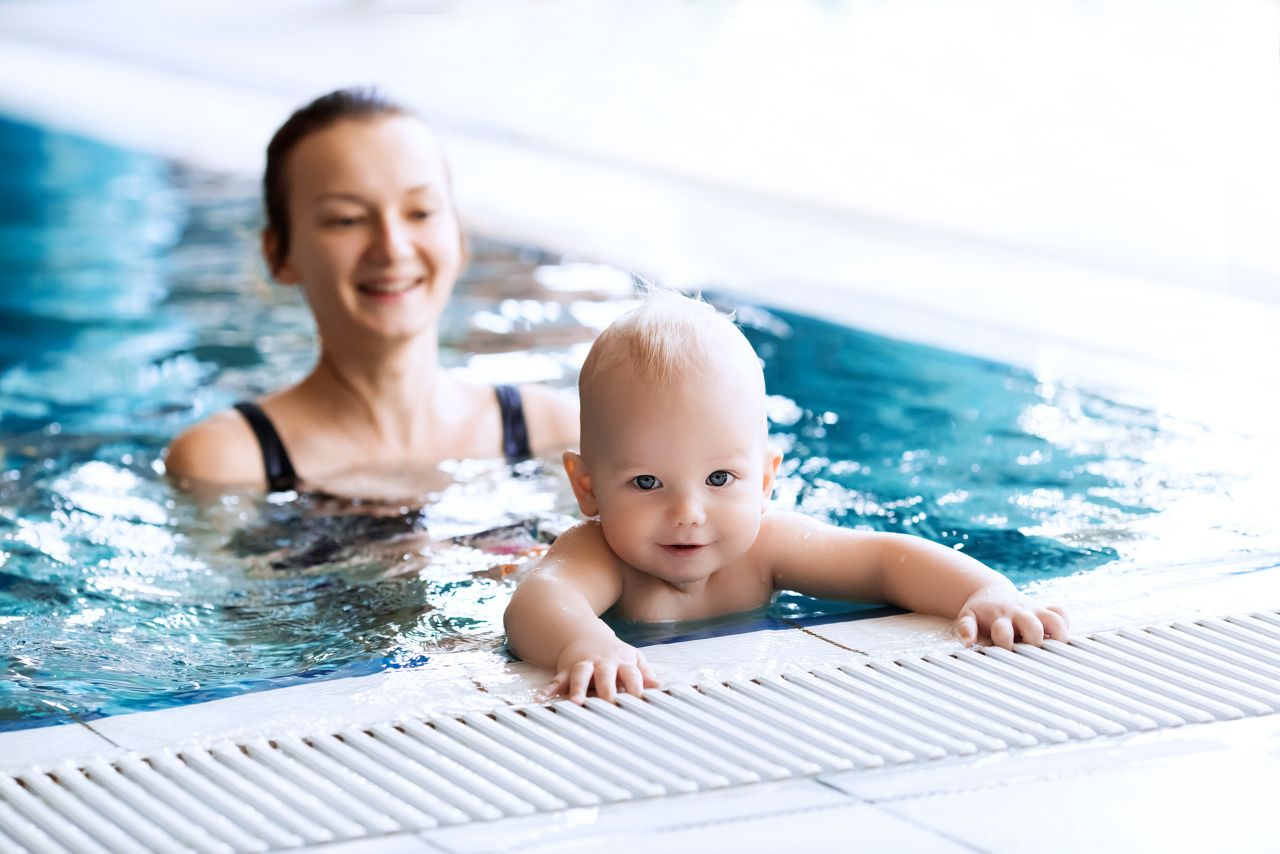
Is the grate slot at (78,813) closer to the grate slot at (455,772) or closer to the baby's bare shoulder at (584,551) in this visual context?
the grate slot at (455,772)

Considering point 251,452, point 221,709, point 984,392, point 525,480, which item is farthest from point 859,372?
point 221,709

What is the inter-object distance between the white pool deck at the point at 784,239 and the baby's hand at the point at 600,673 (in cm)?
7

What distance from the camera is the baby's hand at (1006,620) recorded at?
2666 mm

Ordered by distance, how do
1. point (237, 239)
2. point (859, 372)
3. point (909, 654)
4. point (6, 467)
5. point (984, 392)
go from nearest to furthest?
point (909, 654) < point (6, 467) < point (984, 392) < point (859, 372) < point (237, 239)

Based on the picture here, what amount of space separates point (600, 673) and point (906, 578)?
64 cm

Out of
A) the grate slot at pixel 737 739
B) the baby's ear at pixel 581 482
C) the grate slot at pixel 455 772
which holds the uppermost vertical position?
the baby's ear at pixel 581 482

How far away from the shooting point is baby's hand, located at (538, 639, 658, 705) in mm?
2471

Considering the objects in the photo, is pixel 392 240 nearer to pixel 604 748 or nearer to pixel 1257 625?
pixel 604 748

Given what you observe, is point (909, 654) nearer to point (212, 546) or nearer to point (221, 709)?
point (221, 709)

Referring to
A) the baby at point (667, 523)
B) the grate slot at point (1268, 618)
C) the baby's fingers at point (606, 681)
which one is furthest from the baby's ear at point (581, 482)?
the grate slot at point (1268, 618)

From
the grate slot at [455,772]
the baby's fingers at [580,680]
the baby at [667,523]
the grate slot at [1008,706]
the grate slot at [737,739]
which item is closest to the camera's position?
the grate slot at [455,772]

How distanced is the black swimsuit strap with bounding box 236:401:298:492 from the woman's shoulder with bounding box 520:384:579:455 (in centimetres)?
67

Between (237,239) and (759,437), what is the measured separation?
18.6 ft

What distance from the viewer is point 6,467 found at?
4531 mm
